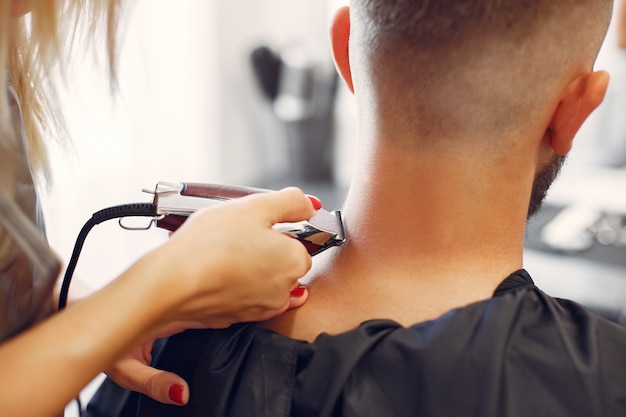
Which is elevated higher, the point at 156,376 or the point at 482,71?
the point at 482,71

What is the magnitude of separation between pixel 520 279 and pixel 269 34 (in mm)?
3477

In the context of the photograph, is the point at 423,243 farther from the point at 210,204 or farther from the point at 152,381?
the point at 152,381

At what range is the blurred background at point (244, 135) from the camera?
231 cm

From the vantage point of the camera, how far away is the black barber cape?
0.80m

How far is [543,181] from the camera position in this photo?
1014mm

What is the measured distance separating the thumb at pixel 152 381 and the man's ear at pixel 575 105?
643mm

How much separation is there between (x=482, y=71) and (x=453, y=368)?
38cm

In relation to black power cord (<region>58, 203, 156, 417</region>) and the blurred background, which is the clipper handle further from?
the blurred background

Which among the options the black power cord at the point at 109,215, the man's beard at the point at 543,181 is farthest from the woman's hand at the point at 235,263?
the man's beard at the point at 543,181

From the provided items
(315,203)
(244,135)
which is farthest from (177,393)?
(244,135)

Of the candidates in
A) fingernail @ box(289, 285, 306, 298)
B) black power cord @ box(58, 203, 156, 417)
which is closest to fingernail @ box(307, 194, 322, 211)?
fingernail @ box(289, 285, 306, 298)

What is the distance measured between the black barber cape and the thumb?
0.05m

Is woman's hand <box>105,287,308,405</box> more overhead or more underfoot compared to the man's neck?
more underfoot

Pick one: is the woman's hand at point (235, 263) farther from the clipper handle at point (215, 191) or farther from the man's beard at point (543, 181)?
the man's beard at point (543, 181)
